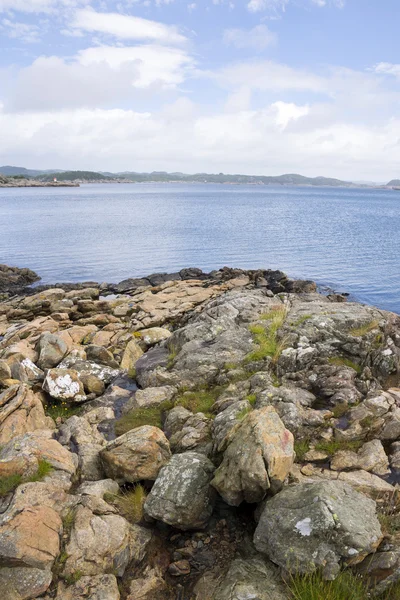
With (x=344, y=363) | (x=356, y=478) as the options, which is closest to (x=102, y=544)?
(x=356, y=478)

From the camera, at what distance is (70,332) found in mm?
23734

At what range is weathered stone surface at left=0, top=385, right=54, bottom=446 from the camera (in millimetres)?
13242

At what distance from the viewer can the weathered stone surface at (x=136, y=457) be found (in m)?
10.8

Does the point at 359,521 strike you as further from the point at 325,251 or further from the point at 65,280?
the point at 325,251

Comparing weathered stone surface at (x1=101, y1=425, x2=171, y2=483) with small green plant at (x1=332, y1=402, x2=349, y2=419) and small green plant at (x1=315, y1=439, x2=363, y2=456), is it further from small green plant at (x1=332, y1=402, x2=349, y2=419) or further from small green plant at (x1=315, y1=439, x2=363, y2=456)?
small green plant at (x1=332, y1=402, x2=349, y2=419)

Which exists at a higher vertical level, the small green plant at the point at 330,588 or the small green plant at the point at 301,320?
the small green plant at the point at 301,320

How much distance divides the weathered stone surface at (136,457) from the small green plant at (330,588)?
14.6 feet

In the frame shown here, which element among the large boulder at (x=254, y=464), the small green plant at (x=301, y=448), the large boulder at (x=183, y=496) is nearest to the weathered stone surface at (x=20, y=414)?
the large boulder at (x=183, y=496)

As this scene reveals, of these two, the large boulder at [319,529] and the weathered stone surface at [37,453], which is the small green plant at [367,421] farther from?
the weathered stone surface at [37,453]

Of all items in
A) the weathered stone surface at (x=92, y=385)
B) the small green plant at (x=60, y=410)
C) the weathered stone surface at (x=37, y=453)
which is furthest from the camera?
the weathered stone surface at (x=92, y=385)

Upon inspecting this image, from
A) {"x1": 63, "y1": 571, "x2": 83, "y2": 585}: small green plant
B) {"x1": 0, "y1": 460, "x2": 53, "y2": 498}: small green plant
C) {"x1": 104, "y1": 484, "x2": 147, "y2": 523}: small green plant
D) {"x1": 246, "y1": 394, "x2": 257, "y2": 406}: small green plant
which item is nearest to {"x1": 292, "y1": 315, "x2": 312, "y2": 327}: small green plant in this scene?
{"x1": 246, "y1": 394, "x2": 257, "y2": 406}: small green plant

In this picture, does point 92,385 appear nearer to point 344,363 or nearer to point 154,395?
point 154,395

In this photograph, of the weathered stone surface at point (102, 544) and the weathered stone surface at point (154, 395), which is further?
the weathered stone surface at point (154, 395)

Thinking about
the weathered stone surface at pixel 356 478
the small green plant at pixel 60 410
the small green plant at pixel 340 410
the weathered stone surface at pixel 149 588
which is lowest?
the small green plant at pixel 60 410
